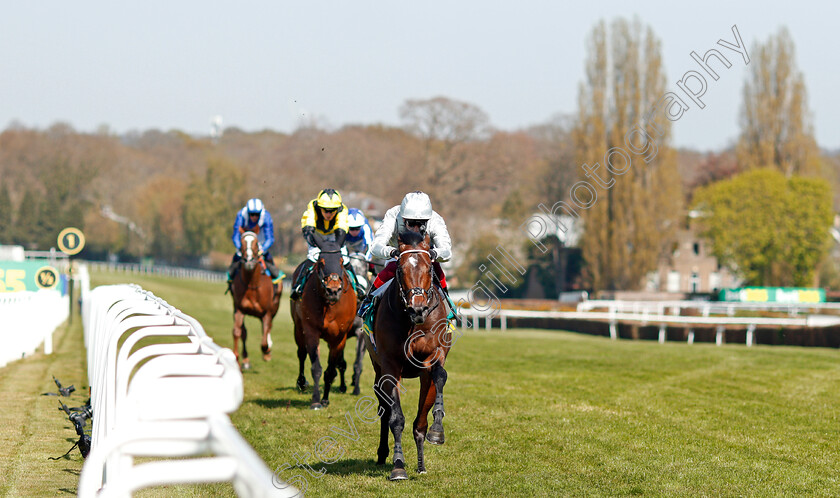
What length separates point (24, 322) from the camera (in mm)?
13750

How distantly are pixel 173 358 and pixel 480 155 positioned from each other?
5052 cm

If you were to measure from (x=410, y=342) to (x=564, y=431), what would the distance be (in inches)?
94.3

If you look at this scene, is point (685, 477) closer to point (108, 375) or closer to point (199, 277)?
point (108, 375)

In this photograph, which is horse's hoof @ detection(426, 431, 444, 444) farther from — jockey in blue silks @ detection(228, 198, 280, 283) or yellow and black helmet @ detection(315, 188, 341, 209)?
jockey in blue silks @ detection(228, 198, 280, 283)

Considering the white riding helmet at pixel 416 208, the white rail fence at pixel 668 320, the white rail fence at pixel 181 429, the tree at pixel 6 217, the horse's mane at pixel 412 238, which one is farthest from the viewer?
the tree at pixel 6 217

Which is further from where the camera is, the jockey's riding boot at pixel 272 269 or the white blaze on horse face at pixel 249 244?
the jockey's riding boot at pixel 272 269

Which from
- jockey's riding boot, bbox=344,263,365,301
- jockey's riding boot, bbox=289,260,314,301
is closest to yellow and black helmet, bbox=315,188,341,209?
jockey's riding boot, bbox=344,263,365,301

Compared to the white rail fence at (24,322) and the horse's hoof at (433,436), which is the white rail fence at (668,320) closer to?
the white rail fence at (24,322)

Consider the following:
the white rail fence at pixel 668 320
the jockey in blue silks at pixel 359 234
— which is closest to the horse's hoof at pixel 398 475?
the jockey in blue silks at pixel 359 234

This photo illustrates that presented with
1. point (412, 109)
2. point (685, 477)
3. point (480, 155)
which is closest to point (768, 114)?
point (480, 155)

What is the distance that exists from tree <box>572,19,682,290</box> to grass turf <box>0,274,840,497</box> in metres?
33.2

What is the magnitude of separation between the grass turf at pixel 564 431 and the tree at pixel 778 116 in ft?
137

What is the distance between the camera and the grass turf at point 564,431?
20.1 feet

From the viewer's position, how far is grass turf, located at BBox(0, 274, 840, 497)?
6.13m
